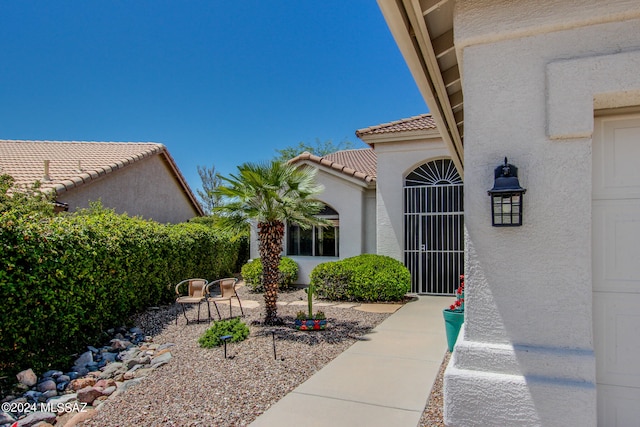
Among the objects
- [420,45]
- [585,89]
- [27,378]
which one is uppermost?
[420,45]

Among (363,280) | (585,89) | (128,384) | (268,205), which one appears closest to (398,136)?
(363,280)

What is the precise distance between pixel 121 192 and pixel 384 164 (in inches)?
515

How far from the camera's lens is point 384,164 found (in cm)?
1370

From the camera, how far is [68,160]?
1828 centimetres

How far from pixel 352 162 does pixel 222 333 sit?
1291 cm

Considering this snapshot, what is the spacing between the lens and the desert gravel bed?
468 cm

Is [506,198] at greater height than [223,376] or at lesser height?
greater

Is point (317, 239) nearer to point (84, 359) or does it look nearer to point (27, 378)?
point (84, 359)

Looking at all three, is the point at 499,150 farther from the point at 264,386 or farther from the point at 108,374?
the point at 108,374

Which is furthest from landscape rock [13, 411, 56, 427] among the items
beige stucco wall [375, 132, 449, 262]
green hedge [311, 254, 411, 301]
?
beige stucco wall [375, 132, 449, 262]

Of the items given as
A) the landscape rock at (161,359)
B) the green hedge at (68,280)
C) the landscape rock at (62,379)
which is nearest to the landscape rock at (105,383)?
the landscape rock at (62,379)

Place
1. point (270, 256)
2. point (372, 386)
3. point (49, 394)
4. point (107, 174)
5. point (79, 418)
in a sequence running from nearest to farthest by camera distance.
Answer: point (79, 418) → point (372, 386) → point (49, 394) → point (270, 256) → point (107, 174)

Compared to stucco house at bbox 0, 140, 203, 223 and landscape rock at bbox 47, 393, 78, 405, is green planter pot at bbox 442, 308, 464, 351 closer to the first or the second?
landscape rock at bbox 47, 393, 78, 405

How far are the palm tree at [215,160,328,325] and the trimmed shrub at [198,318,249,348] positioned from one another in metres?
1.18
